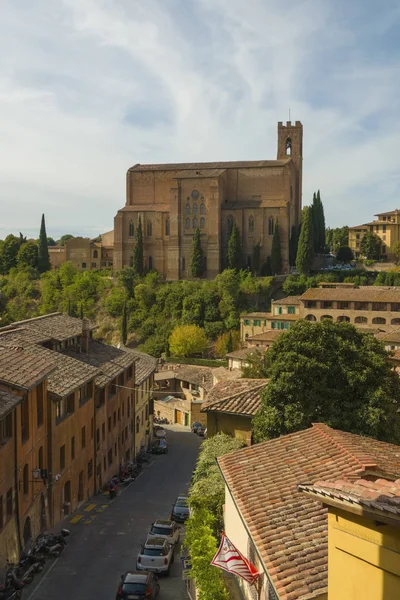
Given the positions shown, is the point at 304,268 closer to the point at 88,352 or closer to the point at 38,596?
the point at 88,352

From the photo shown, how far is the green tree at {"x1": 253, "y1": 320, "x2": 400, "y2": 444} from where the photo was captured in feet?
72.1

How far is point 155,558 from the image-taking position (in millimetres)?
22891

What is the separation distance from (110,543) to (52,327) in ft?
44.6

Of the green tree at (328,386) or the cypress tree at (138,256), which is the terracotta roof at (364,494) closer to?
the green tree at (328,386)

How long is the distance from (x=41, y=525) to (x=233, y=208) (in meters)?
78.8

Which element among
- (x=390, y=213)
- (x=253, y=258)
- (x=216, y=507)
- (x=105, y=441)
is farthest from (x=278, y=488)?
(x=390, y=213)

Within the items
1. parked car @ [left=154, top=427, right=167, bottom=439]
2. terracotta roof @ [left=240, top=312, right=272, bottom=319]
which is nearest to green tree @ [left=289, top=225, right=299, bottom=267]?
terracotta roof @ [left=240, top=312, right=272, bottom=319]

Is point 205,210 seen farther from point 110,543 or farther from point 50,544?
point 50,544

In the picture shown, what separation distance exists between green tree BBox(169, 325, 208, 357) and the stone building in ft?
57.1

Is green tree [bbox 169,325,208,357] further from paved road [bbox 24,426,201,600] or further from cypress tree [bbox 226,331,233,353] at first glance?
paved road [bbox 24,426,201,600]

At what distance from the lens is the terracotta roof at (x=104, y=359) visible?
3512 centimetres

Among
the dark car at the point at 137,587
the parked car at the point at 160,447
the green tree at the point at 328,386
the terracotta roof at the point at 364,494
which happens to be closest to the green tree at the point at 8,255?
the parked car at the point at 160,447

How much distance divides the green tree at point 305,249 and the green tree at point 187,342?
A: 1828 centimetres

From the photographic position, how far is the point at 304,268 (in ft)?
295
